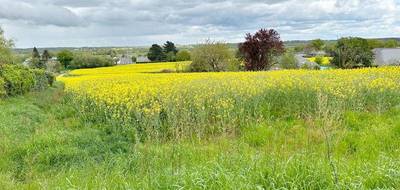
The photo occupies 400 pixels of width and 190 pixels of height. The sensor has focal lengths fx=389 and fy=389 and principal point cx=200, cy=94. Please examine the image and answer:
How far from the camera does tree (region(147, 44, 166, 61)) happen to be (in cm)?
8600

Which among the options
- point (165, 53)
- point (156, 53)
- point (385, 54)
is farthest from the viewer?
point (165, 53)

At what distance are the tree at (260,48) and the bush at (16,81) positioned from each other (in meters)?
27.7

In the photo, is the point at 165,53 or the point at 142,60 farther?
the point at 142,60

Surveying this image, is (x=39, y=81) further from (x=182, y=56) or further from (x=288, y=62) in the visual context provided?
(x=182, y=56)

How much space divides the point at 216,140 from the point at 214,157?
2355 millimetres

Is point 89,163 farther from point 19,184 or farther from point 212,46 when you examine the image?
point 212,46

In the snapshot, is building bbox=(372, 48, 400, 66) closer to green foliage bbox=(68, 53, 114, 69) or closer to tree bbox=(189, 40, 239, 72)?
tree bbox=(189, 40, 239, 72)

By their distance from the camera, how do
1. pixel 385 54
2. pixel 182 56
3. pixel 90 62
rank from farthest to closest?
pixel 182 56 → pixel 90 62 → pixel 385 54

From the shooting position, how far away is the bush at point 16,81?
918 inches

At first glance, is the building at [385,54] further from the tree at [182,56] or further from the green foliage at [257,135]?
the green foliage at [257,135]

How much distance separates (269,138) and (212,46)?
48.5 meters

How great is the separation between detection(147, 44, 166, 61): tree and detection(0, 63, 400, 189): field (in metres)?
69.4

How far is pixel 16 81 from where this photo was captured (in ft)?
78.5

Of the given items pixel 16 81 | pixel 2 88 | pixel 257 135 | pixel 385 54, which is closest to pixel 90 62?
pixel 16 81
